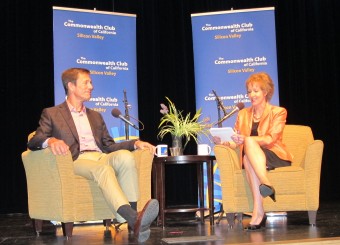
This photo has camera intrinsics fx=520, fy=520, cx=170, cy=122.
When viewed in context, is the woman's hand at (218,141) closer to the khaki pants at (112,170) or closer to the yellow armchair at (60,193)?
the khaki pants at (112,170)

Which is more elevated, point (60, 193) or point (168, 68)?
point (168, 68)

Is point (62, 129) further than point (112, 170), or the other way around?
point (62, 129)

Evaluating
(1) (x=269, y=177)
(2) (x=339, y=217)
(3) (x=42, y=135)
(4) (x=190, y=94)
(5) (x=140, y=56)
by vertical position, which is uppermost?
(5) (x=140, y=56)

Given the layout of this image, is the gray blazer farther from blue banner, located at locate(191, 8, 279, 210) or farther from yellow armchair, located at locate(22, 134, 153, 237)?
blue banner, located at locate(191, 8, 279, 210)

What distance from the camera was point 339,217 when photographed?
15.3 ft

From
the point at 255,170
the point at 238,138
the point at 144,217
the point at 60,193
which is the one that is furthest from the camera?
the point at 238,138

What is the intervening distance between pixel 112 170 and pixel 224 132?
1.07 m

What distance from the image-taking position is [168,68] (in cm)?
688

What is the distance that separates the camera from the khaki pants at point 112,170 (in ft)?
11.6

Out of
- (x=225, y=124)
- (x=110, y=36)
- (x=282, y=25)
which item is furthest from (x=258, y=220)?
(x=282, y=25)

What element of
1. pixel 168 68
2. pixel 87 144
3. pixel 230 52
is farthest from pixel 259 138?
pixel 168 68

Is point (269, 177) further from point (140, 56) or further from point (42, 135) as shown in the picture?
point (140, 56)

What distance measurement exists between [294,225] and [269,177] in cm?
42

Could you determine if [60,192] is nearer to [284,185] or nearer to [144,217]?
[144,217]
